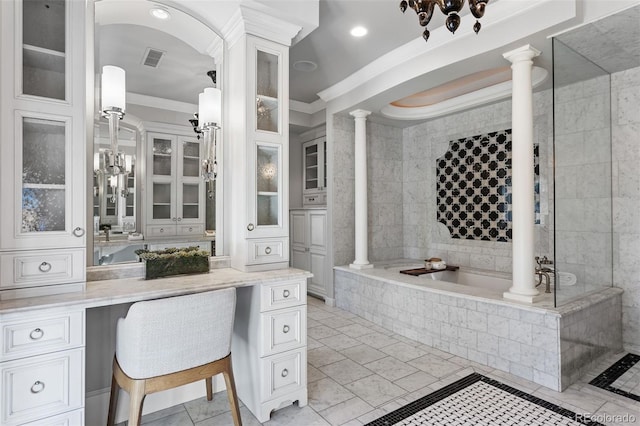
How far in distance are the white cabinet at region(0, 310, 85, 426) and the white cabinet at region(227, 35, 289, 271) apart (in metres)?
1.04

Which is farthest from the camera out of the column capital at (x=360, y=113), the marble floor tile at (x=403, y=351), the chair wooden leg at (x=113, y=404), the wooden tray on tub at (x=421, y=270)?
the column capital at (x=360, y=113)

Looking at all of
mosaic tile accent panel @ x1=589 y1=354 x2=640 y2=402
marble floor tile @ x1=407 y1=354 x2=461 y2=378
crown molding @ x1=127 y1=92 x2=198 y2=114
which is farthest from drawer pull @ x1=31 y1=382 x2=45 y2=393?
mosaic tile accent panel @ x1=589 y1=354 x2=640 y2=402

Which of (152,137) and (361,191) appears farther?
(361,191)

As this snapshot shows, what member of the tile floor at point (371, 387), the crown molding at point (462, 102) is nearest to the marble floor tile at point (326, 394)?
the tile floor at point (371, 387)

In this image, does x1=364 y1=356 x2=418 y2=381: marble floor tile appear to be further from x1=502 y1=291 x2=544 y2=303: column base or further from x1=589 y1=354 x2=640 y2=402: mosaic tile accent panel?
x1=589 y1=354 x2=640 y2=402: mosaic tile accent panel

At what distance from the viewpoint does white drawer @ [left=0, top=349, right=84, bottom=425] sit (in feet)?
4.78

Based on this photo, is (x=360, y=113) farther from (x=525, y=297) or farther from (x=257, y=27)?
(x=525, y=297)

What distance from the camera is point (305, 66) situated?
378cm

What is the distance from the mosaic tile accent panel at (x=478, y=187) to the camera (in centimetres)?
411

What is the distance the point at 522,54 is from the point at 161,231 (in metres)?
3.08

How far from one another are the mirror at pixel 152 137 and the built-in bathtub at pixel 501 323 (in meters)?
2.08

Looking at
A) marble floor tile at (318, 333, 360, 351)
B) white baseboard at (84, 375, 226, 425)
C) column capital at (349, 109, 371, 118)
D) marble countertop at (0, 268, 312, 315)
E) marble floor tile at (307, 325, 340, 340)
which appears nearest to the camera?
marble countertop at (0, 268, 312, 315)

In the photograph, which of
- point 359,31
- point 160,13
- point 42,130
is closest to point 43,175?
point 42,130

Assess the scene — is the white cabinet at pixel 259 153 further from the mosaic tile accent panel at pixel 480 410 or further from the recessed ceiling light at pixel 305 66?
the mosaic tile accent panel at pixel 480 410
